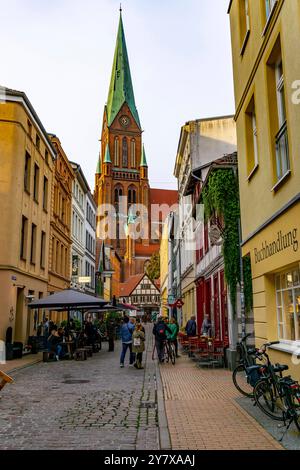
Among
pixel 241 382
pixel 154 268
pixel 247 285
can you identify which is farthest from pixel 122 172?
pixel 241 382

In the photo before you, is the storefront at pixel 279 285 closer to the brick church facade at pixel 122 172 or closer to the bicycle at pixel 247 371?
the bicycle at pixel 247 371

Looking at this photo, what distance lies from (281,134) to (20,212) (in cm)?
1528

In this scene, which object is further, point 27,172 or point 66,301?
point 27,172

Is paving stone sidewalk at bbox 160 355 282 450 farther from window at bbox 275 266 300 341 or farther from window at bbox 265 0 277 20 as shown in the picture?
window at bbox 265 0 277 20

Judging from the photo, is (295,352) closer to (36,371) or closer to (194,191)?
(36,371)

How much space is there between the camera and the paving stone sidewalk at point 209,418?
610 centimetres

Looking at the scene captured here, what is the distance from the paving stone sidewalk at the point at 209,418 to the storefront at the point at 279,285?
1.29 meters

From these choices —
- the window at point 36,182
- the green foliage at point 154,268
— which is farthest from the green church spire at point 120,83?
the window at point 36,182

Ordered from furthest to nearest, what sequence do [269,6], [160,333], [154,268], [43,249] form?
1. [154,268]
2. [43,249]
3. [160,333]
4. [269,6]

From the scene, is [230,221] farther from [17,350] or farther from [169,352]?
[17,350]

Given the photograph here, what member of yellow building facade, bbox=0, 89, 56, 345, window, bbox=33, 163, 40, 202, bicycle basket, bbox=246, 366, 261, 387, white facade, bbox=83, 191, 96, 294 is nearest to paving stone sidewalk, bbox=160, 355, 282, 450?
bicycle basket, bbox=246, 366, 261, 387

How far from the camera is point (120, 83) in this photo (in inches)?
3878

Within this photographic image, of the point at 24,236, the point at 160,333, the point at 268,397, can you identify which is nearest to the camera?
the point at 268,397
